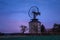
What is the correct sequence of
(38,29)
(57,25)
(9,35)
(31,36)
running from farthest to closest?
(38,29), (57,25), (31,36), (9,35)

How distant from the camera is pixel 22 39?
18562mm

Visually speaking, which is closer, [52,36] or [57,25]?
[52,36]

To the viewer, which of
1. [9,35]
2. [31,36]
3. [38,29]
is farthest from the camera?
[38,29]

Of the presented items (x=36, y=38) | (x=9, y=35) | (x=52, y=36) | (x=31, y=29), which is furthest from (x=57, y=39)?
(x=31, y=29)

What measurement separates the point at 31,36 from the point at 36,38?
1014 millimetres

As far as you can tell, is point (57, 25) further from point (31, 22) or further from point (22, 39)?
point (22, 39)

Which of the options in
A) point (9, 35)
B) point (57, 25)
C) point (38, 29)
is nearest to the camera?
point (9, 35)

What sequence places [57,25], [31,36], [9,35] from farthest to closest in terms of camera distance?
[57,25] < [31,36] < [9,35]

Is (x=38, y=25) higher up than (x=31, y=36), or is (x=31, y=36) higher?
(x=38, y=25)

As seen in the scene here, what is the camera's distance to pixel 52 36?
1970cm

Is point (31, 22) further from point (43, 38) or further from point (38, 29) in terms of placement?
point (43, 38)

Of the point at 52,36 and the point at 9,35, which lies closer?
the point at 9,35

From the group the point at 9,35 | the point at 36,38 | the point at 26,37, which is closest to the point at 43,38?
the point at 36,38

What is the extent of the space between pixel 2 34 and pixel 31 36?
305 cm
